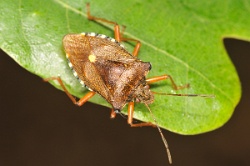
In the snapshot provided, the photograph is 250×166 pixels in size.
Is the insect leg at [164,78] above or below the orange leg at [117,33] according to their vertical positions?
below

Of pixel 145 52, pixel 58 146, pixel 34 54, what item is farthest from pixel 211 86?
pixel 58 146

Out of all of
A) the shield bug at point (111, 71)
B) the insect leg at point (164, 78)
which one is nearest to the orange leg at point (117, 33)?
the shield bug at point (111, 71)

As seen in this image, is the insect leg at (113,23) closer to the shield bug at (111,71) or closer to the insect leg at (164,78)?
the shield bug at (111,71)

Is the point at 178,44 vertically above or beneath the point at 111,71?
above

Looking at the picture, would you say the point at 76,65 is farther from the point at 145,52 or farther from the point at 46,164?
the point at 46,164

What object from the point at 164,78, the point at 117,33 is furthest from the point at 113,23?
the point at 164,78

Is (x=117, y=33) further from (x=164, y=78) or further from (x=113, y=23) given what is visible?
(x=164, y=78)

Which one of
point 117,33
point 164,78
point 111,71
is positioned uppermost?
point 117,33

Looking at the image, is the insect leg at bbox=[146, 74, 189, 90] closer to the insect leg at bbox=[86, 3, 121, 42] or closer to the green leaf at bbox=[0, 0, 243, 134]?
the green leaf at bbox=[0, 0, 243, 134]
